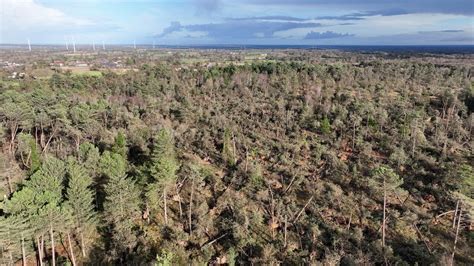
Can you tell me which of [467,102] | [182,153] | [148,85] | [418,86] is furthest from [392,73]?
[182,153]

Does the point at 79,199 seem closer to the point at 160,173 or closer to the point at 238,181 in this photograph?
the point at 160,173

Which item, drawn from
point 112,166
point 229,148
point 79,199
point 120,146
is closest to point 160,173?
point 112,166

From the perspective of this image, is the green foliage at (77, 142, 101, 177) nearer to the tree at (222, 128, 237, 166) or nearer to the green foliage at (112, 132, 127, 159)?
the green foliage at (112, 132, 127, 159)

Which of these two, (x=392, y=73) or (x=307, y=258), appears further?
(x=392, y=73)

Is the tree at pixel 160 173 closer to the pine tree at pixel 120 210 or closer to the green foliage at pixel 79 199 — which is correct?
the pine tree at pixel 120 210

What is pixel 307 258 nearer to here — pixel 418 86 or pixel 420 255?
pixel 420 255

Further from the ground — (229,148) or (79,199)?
(79,199)
